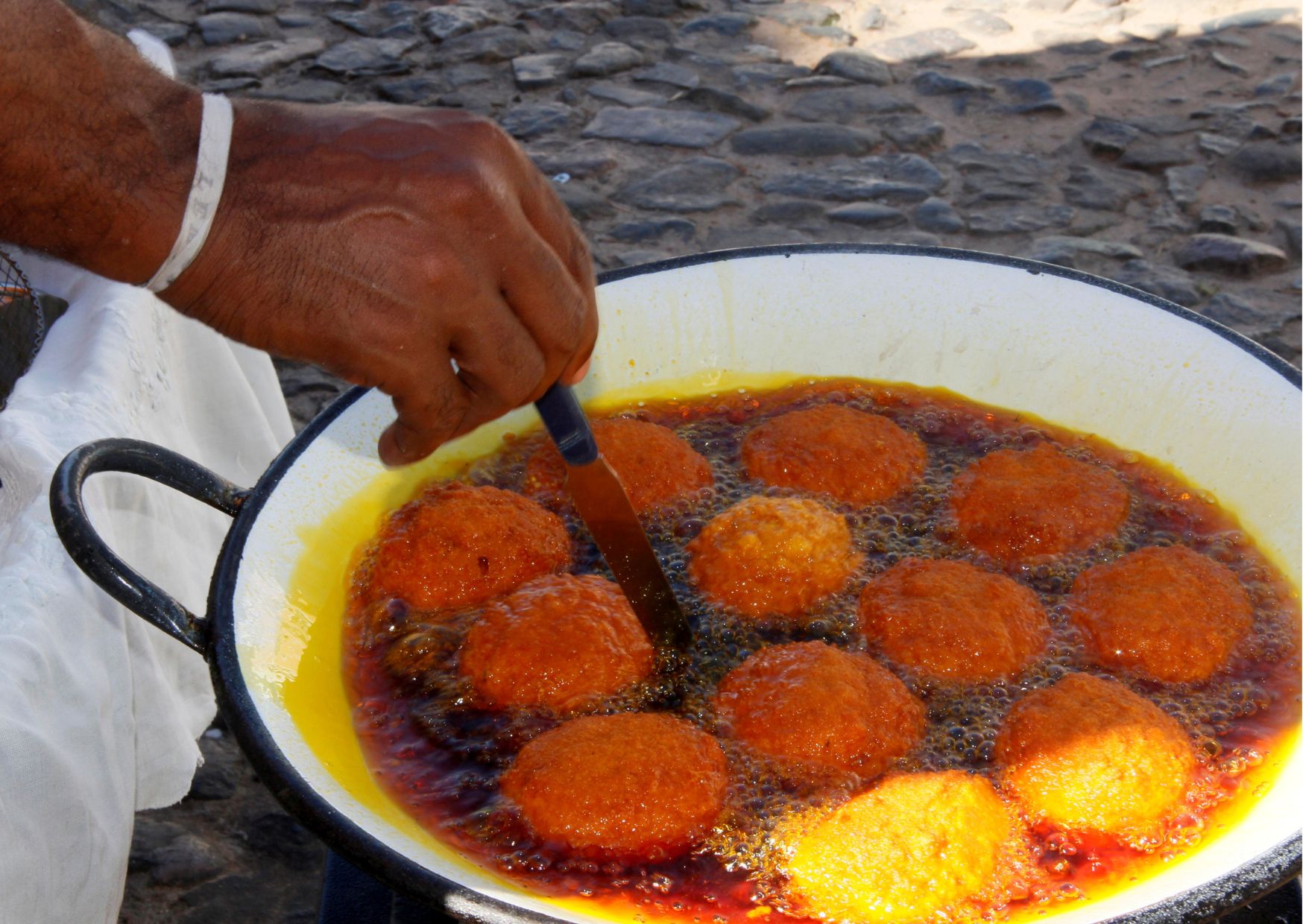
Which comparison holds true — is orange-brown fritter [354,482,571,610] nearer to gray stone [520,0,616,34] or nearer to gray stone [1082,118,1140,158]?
gray stone [1082,118,1140,158]

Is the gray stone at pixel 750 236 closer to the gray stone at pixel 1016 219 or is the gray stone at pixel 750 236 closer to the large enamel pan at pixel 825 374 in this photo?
the gray stone at pixel 1016 219

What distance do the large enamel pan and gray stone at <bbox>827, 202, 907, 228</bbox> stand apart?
6.44ft

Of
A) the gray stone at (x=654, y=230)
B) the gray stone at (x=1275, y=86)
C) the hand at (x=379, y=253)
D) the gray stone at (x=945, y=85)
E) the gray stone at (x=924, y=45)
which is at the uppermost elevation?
the hand at (x=379, y=253)

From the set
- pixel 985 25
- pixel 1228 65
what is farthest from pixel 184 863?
pixel 1228 65

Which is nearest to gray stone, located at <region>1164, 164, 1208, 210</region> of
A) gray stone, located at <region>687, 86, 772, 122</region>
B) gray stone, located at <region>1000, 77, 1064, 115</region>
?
gray stone, located at <region>1000, 77, 1064, 115</region>

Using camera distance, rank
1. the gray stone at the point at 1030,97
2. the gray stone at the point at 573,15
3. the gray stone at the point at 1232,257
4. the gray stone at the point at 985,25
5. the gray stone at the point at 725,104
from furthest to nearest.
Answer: the gray stone at the point at 573,15, the gray stone at the point at 985,25, the gray stone at the point at 725,104, the gray stone at the point at 1030,97, the gray stone at the point at 1232,257

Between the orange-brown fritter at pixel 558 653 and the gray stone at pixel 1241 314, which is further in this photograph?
the gray stone at pixel 1241 314

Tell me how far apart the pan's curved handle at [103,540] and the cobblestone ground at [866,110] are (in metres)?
2.01

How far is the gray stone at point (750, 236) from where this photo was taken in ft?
13.2

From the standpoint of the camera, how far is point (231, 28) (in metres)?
5.36

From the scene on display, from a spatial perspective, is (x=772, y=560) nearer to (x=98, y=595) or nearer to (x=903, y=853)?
(x=903, y=853)

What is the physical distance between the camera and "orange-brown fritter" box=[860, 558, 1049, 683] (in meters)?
1.65

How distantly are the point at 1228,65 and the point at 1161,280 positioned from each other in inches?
64.4

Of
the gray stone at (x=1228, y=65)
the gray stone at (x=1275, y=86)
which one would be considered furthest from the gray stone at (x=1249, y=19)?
the gray stone at (x=1275, y=86)
